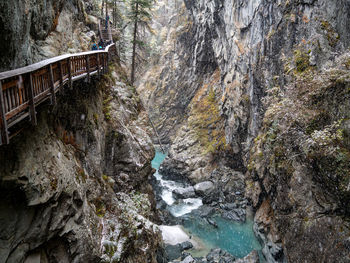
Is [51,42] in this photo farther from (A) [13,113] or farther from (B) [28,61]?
(A) [13,113]

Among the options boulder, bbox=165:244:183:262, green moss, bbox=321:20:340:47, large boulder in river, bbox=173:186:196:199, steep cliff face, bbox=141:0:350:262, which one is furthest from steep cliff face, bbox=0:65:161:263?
green moss, bbox=321:20:340:47

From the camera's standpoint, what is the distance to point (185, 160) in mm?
32438

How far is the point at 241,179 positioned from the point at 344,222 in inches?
656

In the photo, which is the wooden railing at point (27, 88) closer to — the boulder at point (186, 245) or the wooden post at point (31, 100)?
the wooden post at point (31, 100)

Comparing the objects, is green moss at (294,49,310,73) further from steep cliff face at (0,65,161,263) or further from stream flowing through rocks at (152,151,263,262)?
stream flowing through rocks at (152,151,263,262)

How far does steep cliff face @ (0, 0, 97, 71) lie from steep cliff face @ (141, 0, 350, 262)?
13109mm

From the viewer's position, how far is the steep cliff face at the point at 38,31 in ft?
22.7

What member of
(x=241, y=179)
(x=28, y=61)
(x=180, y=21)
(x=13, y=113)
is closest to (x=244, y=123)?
(x=241, y=179)

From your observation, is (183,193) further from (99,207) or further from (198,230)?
(99,207)

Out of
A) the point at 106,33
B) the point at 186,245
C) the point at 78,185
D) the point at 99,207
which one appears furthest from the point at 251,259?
the point at 106,33

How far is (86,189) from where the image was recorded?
10.9 meters

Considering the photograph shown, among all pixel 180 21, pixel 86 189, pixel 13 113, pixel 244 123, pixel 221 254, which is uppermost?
pixel 180 21

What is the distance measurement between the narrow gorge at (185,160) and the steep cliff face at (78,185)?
0.17 ft

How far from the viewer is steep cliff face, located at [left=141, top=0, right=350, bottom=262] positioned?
1205 centimetres
